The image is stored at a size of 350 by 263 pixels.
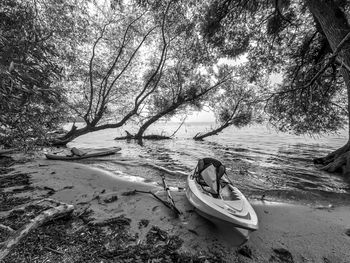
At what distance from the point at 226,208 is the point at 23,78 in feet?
16.9

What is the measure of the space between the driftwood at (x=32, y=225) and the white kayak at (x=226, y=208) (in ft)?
10.1

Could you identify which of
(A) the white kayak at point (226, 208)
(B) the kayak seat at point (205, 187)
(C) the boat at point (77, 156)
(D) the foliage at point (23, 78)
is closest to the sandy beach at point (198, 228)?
(A) the white kayak at point (226, 208)

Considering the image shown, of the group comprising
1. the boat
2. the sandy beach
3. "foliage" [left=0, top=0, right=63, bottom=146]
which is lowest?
the sandy beach

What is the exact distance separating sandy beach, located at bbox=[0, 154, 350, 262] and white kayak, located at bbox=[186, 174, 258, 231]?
0.34m

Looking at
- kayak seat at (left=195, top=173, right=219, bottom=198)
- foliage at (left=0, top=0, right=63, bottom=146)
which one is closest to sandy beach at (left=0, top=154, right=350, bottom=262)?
kayak seat at (left=195, top=173, right=219, bottom=198)

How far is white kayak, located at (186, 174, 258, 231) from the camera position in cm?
315

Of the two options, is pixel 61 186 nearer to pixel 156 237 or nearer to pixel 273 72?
pixel 156 237

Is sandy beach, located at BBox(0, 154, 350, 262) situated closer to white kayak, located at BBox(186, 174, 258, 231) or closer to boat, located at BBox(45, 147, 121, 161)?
white kayak, located at BBox(186, 174, 258, 231)

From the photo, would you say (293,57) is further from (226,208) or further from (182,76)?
(226,208)

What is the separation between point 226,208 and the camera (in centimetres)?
350

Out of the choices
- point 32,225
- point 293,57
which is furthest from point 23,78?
point 293,57

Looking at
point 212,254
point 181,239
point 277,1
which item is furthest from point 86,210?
point 277,1

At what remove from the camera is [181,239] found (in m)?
3.29

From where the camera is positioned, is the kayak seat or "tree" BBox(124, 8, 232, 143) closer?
the kayak seat
